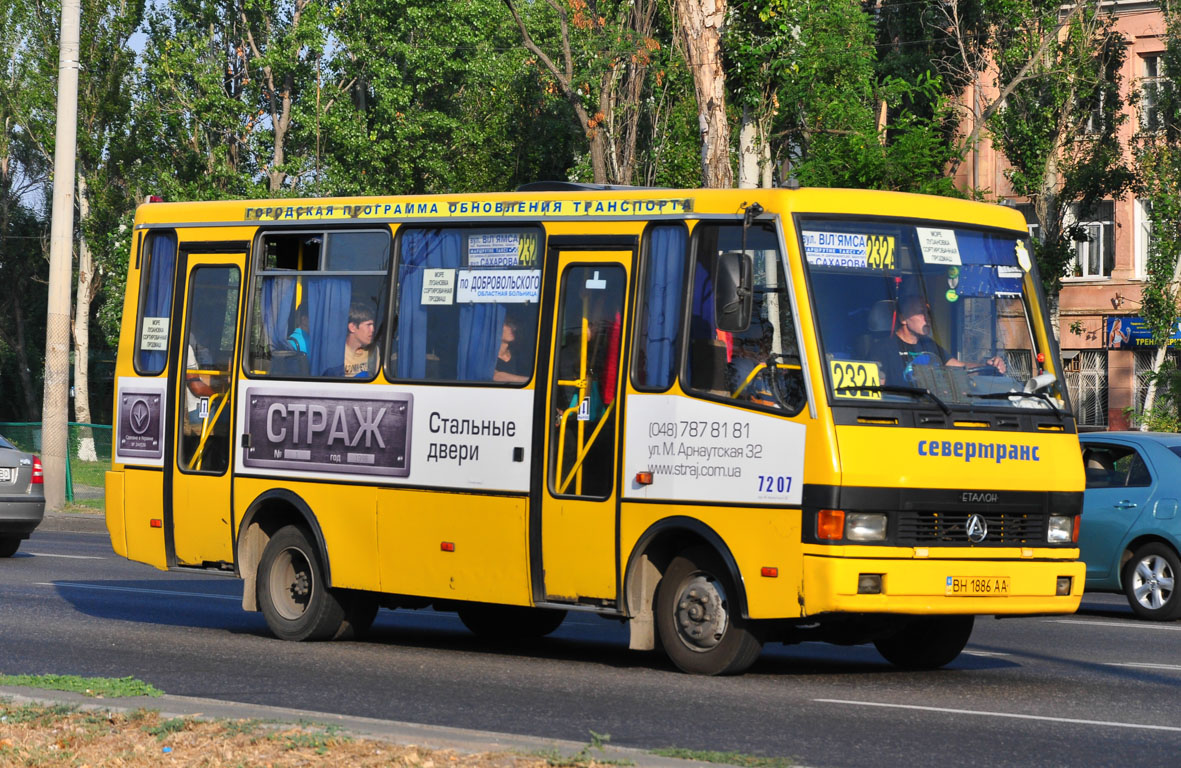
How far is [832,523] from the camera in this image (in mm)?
10031

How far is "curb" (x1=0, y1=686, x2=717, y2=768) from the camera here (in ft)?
24.1

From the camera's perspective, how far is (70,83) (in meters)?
A: 28.8

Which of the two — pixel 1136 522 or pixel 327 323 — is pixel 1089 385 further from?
pixel 327 323

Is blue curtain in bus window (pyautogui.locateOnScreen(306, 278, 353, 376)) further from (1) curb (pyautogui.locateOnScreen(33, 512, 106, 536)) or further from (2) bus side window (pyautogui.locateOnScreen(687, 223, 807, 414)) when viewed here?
(1) curb (pyautogui.locateOnScreen(33, 512, 106, 536))

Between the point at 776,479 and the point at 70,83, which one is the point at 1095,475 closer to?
the point at 776,479

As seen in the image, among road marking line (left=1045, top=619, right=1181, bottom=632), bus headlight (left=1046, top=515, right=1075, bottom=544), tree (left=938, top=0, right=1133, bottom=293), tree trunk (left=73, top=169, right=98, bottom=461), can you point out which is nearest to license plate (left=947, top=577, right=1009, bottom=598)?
bus headlight (left=1046, top=515, right=1075, bottom=544)

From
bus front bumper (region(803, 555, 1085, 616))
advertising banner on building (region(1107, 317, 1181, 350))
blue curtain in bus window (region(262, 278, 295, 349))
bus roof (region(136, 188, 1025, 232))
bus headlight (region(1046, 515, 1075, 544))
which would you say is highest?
advertising banner on building (region(1107, 317, 1181, 350))

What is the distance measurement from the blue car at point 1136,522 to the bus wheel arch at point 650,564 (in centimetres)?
615

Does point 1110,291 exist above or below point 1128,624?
above

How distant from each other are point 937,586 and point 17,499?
13613 mm

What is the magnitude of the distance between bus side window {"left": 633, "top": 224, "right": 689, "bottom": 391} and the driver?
131 centimetres

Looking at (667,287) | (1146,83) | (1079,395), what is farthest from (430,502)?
(1079,395)

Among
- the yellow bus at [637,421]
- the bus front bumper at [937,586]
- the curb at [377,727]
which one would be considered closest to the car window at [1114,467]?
the yellow bus at [637,421]

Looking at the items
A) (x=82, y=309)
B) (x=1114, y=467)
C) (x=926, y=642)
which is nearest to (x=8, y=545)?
(x=1114, y=467)
